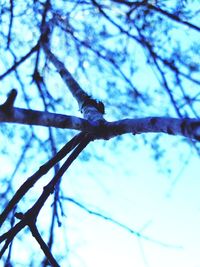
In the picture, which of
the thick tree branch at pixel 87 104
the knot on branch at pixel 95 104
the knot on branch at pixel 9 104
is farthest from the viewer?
the knot on branch at pixel 95 104

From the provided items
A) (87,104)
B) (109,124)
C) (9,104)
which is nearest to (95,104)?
(87,104)

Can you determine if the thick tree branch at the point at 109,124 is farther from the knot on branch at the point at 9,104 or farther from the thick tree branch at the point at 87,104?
the thick tree branch at the point at 87,104

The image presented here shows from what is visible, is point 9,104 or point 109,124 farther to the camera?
point 109,124

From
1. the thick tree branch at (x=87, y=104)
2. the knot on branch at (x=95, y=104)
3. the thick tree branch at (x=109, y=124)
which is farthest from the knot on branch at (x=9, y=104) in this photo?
the knot on branch at (x=95, y=104)

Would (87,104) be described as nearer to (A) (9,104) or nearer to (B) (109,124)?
(B) (109,124)

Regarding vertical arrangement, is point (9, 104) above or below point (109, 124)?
below

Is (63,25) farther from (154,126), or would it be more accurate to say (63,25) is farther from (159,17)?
(154,126)

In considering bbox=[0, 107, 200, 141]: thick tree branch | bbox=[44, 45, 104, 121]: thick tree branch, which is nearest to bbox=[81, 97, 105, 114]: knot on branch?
bbox=[44, 45, 104, 121]: thick tree branch

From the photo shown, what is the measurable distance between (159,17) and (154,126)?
7.35ft

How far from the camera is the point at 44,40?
4.15 meters

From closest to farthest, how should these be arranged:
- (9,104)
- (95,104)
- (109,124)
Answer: (9,104), (109,124), (95,104)

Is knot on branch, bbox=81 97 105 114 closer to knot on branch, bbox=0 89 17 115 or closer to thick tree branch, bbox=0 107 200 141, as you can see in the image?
thick tree branch, bbox=0 107 200 141

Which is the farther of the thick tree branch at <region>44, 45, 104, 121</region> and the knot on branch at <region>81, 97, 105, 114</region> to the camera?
the knot on branch at <region>81, 97, 105, 114</region>

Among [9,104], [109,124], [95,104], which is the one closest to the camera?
[9,104]
